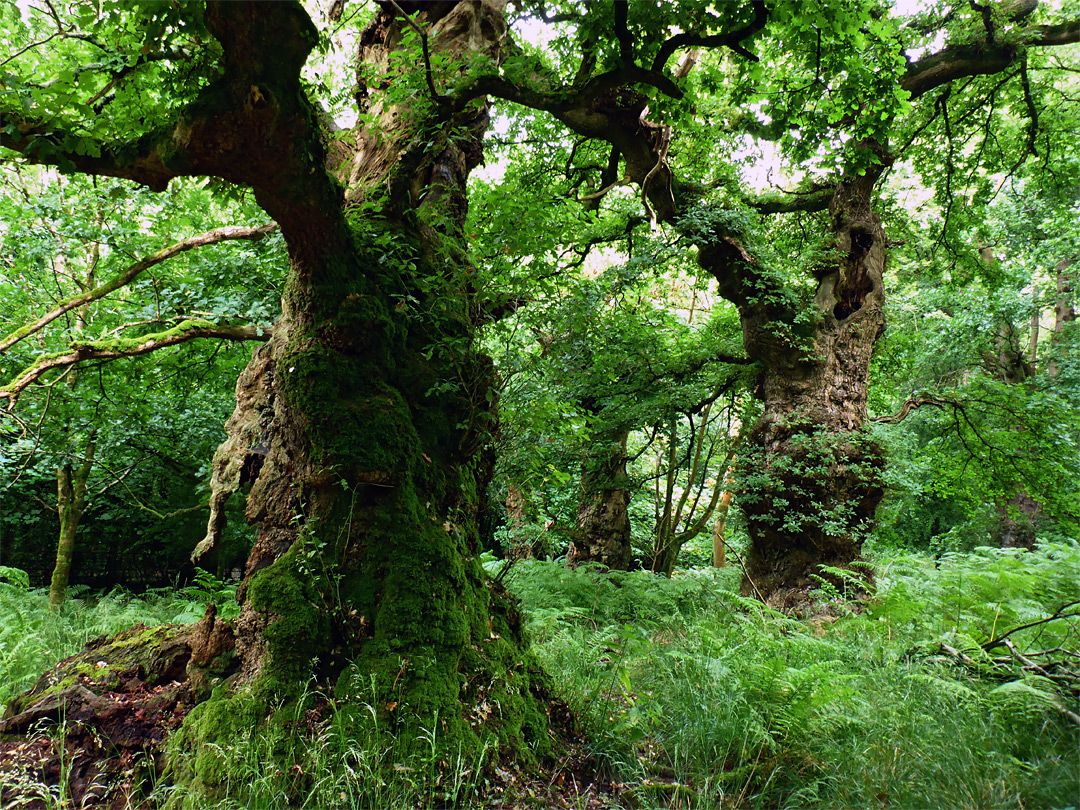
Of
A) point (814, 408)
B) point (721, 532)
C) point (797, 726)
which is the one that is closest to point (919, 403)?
point (814, 408)

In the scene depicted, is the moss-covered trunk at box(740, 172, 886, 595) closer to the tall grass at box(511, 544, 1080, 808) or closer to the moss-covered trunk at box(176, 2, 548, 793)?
the tall grass at box(511, 544, 1080, 808)

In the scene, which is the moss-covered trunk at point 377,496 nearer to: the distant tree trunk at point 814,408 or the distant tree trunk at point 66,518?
the distant tree trunk at point 814,408

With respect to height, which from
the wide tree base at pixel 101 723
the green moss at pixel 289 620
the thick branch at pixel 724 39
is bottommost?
the wide tree base at pixel 101 723

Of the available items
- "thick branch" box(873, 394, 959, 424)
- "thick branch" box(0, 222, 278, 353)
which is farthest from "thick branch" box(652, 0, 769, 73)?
"thick branch" box(873, 394, 959, 424)

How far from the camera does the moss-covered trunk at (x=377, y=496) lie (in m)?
2.75

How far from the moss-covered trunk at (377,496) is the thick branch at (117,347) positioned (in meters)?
0.89

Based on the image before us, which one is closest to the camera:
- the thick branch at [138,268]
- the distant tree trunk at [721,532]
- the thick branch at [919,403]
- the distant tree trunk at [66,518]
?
the thick branch at [138,268]

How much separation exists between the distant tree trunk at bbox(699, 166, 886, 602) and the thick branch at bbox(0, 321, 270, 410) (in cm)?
604

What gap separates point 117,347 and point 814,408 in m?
7.62

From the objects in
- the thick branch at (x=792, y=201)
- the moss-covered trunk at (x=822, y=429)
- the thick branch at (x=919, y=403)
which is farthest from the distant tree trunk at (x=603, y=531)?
the thick branch at (x=792, y=201)

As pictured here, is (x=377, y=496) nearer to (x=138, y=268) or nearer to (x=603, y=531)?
(x=138, y=268)

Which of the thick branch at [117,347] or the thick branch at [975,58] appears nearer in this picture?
the thick branch at [117,347]

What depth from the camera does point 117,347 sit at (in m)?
4.15

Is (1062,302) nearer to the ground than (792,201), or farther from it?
farther from it
